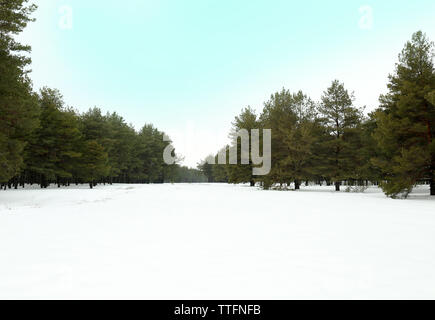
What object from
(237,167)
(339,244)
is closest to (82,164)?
(237,167)

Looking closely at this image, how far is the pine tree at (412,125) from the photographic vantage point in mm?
20500

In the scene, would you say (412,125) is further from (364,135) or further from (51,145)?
(51,145)

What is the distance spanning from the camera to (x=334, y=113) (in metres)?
35.7

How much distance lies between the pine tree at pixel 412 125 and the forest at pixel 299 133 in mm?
71

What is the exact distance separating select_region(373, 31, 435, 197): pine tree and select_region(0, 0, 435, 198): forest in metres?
0.07

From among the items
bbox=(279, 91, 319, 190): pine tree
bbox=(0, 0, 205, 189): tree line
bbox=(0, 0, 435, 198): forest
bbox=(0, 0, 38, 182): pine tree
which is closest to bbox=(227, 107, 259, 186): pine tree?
bbox=(0, 0, 435, 198): forest

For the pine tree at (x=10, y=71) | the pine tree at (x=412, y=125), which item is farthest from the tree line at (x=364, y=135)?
the pine tree at (x=10, y=71)

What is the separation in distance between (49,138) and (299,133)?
35.1m

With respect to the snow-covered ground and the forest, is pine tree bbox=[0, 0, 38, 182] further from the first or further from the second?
the snow-covered ground

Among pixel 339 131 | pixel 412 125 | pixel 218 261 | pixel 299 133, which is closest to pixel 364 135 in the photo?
pixel 339 131

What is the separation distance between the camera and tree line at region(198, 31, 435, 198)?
21.2 metres

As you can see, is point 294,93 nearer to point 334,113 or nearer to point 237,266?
point 334,113
